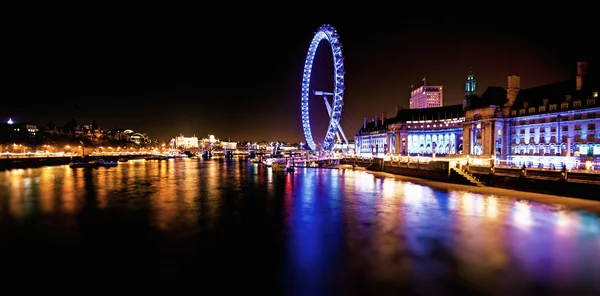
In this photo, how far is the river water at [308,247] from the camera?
11445mm

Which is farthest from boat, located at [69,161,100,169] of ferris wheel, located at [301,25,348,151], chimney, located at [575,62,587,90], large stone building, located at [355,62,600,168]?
chimney, located at [575,62,587,90]

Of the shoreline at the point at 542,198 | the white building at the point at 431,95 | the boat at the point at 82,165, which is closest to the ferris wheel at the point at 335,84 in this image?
the shoreline at the point at 542,198

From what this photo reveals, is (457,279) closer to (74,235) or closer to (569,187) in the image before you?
(74,235)

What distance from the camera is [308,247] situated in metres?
15.6

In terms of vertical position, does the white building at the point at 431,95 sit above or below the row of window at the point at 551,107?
above

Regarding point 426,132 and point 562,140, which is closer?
point 562,140

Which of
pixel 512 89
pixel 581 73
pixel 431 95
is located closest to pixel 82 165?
pixel 512 89

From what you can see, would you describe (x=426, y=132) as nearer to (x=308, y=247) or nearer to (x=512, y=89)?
(x=512, y=89)

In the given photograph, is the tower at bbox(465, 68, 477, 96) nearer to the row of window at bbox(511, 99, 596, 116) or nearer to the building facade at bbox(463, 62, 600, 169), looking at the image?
the building facade at bbox(463, 62, 600, 169)

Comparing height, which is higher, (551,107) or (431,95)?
(431,95)

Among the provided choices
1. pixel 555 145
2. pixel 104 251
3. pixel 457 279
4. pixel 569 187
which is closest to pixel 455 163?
pixel 569 187

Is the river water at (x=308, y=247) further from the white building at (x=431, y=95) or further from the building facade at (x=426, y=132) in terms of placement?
the white building at (x=431, y=95)

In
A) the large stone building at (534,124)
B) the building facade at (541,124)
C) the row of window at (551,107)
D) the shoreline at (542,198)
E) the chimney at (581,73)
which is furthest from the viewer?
the chimney at (581,73)

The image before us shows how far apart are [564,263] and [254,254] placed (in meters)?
12.2
